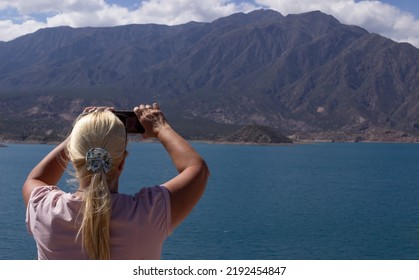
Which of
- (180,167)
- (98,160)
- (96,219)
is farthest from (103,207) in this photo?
(180,167)

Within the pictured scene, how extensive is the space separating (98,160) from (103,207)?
0.65 ft

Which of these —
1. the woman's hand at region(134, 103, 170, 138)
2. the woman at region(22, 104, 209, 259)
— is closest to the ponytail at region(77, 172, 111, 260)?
the woman at region(22, 104, 209, 259)

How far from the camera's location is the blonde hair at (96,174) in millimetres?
2629

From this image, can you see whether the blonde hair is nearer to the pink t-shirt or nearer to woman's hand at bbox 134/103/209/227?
the pink t-shirt

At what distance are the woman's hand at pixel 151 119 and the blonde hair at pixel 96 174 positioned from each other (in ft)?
0.95

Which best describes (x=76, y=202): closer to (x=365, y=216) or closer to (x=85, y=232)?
(x=85, y=232)

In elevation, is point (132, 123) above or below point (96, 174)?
above

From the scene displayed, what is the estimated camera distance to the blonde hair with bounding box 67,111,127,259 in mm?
2629

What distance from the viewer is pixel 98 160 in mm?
2643

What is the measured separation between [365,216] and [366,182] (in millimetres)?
34783

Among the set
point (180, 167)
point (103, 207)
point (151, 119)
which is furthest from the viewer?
point (151, 119)

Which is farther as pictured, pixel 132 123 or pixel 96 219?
pixel 132 123

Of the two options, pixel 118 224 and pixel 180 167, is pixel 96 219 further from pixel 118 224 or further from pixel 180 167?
pixel 180 167

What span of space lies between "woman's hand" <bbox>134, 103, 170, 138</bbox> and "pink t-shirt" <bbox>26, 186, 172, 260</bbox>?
363 millimetres
